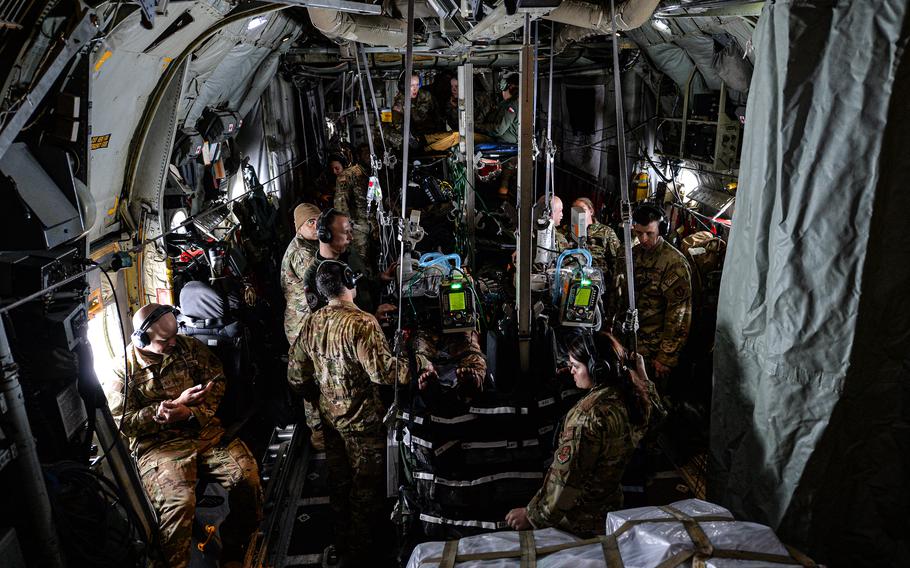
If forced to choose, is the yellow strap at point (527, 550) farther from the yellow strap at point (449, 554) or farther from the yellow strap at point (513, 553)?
the yellow strap at point (449, 554)

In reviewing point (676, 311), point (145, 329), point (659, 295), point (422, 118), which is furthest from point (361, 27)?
point (422, 118)

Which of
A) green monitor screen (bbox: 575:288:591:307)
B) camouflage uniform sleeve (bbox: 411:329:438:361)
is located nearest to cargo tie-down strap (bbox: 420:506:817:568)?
camouflage uniform sleeve (bbox: 411:329:438:361)

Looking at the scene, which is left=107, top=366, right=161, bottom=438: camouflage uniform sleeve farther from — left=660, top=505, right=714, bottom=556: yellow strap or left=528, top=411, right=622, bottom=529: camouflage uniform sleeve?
left=660, top=505, right=714, bottom=556: yellow strap

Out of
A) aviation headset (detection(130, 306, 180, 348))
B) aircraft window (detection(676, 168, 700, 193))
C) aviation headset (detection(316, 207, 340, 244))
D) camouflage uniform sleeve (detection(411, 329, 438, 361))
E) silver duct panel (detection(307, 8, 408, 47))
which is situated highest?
silver duct panel (detection(307, 8, 408, 47))

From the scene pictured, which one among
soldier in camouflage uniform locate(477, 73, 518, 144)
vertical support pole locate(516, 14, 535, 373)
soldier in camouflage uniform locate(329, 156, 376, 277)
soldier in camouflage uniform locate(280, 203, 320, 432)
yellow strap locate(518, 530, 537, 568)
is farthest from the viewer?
soldier in camouflage uniform locate(477, 73, 518, 144)

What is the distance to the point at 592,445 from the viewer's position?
291 cm

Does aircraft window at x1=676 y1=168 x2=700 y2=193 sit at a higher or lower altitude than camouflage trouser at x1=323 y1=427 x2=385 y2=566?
higher

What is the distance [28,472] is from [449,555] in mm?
1846

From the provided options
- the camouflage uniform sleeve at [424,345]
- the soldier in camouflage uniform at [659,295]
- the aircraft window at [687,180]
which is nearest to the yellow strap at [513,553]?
the camouflage uniform sleeve at [424,345]

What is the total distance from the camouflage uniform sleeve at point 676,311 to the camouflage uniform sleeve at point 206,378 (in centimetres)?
372

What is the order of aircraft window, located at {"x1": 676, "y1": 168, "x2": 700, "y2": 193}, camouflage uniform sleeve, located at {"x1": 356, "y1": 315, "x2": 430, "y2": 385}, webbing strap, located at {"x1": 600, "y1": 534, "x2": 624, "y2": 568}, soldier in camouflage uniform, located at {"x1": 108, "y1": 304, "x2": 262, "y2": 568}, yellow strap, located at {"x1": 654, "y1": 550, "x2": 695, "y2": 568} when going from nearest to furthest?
yellow strap, located at {"x1": 654, "y1": 550, "x2": 695, "y2": 568}, webbing strap, located at {"x1": 600, "y1": 534, "x2": 624, "y2": 568}, soldier in camouflage uniform, located at {"x1": 108, "y1": 304, "x2": 262, "y2": 568}, camouflage uniform sleeve, located at {"x1": 356, "y1": 315, "x2": 430, "y2": 385}, aircraft window, located at {"x1": 676, "y1": 168, "x2": 700, "y2": 193}

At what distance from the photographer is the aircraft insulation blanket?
1.99 m

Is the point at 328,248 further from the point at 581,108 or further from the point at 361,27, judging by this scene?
the point at 581,108

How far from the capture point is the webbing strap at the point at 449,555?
221 cm
